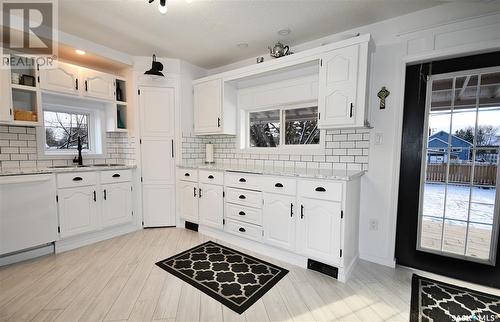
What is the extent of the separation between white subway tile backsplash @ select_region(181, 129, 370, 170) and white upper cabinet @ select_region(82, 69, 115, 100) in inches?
47.7

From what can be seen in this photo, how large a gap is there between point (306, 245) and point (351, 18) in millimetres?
2340

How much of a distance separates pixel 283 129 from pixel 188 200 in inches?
68.1

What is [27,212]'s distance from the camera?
232 cm

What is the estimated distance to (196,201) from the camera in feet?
10.3

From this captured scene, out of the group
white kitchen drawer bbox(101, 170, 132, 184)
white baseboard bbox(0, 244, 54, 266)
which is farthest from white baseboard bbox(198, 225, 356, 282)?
white baseboard bbox(0, 244, 54, 266)

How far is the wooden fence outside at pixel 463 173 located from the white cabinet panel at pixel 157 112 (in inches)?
128

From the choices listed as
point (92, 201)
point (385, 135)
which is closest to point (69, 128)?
point (92, 201)

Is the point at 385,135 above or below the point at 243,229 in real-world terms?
above

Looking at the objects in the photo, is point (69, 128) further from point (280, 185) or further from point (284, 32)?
point (284, 32)

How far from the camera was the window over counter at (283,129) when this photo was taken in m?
2.83

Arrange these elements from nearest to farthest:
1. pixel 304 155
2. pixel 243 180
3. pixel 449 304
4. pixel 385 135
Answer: pixel 449 304, pixel 385 135, pixel 243 180, pixel 304 155

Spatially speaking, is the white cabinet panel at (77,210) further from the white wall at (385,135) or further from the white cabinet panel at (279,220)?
the white wall at (385,135)

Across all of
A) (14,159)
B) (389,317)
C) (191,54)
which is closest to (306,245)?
(389,317)

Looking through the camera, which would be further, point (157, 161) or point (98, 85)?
point (157, 161)
